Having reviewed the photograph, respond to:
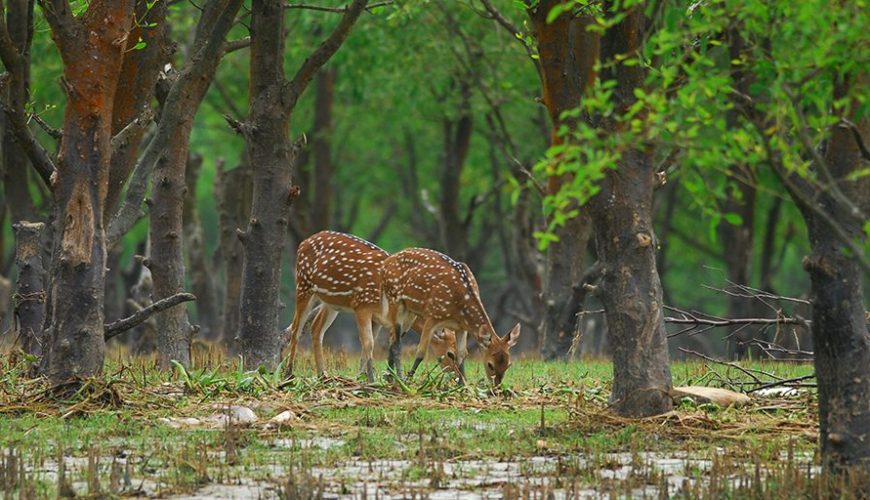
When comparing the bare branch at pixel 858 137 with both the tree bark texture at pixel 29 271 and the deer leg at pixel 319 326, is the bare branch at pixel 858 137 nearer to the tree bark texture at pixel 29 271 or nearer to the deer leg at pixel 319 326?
the deer leg at pixel 319 326

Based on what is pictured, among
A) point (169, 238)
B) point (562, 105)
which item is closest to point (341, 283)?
point (169, 238)

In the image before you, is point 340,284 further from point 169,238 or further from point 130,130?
point 130,130

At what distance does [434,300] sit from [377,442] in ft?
16.3

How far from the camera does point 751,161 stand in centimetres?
727

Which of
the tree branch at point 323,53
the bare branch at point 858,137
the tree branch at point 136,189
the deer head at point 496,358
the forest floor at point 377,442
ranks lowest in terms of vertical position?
the forest floor at point 377,442

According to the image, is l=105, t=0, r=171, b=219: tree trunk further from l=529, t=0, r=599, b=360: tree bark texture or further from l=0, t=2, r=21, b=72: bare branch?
l=529, t=0, r=599, b=360: tree bark texture

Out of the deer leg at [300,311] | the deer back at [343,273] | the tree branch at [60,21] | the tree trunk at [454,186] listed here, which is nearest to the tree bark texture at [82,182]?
the tree branch at [60,21]

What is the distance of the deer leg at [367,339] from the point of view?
14812mm

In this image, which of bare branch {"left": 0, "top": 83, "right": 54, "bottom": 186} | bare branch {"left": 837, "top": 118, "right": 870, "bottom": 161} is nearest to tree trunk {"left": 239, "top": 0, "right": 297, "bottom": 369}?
bare branch {"left": 0, "top": 83, "right": 54, "bottom": 186}

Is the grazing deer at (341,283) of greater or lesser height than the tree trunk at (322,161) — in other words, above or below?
below

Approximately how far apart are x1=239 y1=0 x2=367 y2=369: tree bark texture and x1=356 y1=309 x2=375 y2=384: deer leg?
3.51 ft

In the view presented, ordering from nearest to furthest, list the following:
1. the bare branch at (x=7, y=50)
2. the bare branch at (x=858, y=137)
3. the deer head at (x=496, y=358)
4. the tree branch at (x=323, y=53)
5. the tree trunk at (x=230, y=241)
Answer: the bare branch at (x=858, y=137)
the bare branch at (x=7, y=50)
the deer head at (x=496, y=358)
the tree branch at (x=323, y=53)
the tree trunk at (x=230, y=241)

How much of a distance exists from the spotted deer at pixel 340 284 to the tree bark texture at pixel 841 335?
20.5 ft

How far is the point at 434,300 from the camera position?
50.2 ft
